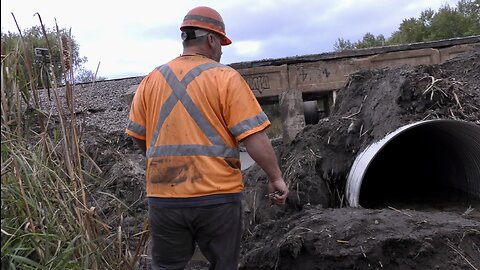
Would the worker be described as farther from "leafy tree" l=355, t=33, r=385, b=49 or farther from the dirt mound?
"leafy tree" l=355, t=33, r=385, b=49

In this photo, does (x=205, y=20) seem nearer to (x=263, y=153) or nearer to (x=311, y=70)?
(x=263, y=153)

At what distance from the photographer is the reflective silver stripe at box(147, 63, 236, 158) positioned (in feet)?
11.0

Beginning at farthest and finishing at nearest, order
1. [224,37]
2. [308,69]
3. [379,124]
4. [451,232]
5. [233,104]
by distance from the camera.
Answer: [308,69]
[379,124]
[451,232]
[224,37]
[233,104]

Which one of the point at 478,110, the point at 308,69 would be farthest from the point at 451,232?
the point at 308,69

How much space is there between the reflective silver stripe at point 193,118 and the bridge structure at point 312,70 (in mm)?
8449

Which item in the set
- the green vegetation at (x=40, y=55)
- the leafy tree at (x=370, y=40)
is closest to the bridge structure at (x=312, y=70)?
the green vegetation at (x=40, y=55)

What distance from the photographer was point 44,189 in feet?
11.3

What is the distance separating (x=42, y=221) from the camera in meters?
3.32

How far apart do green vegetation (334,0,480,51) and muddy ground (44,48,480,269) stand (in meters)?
30.7

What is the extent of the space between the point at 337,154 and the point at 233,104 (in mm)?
3173

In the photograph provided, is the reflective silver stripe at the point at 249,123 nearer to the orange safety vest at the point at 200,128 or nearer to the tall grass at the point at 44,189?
the orange safety vest at the point at 200,128

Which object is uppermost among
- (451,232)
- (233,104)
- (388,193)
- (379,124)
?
(233,104)

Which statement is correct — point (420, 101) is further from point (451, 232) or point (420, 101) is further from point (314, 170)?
point (451, 232)

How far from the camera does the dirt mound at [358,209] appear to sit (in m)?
4.27
